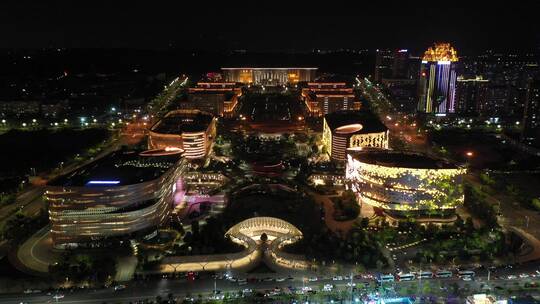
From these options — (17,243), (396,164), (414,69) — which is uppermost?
(414,69)

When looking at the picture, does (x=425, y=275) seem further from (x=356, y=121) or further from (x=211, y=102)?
(x=211, y=102)

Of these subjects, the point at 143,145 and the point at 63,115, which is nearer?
the point at 143,145

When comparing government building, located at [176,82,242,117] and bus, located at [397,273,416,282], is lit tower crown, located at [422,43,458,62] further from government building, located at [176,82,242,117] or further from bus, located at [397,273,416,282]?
bus, located at [397,273,416,282]

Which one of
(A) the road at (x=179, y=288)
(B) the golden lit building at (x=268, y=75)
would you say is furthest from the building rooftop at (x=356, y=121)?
(B) the golden lit building at (x=268, y=75)

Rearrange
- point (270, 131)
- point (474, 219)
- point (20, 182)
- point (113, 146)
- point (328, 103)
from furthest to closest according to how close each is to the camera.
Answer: point (328, 103), point (270, 131), point (113, 146), point (20, 182), point (474, 219)

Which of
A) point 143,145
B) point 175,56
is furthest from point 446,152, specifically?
point 175,56

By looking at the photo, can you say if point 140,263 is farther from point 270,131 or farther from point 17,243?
point 270,131

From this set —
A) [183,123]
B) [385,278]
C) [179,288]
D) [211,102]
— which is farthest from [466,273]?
[211,102]
